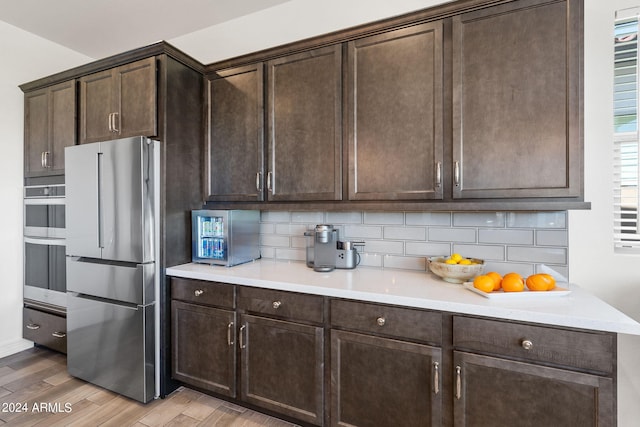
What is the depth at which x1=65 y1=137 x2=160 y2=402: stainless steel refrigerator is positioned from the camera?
207 cm

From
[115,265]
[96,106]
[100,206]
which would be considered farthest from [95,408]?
[96,106]

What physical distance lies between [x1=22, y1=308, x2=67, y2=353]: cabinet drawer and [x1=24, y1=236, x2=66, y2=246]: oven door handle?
0.61 meters

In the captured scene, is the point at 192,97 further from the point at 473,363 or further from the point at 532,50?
the point at 473,363

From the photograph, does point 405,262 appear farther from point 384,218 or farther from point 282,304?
point 282,304

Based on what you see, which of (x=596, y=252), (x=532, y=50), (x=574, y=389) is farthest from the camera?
(x=596, y=252)

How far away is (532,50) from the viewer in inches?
61.3

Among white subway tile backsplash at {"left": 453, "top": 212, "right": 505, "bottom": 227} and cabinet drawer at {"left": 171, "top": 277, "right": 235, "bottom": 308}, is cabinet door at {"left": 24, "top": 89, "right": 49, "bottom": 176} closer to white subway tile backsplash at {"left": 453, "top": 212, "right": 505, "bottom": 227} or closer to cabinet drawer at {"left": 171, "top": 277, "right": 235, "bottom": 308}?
cabinet drawer at {"left": 171, "top": 277, "right": 235, "bottom": 308}

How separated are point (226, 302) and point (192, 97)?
1524 mm

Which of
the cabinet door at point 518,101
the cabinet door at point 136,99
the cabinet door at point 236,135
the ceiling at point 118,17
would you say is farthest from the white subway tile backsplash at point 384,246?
the ceiling at point 118,17

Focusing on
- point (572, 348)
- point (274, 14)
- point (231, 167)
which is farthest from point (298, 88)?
point (572, 348)

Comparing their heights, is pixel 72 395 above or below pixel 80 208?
below

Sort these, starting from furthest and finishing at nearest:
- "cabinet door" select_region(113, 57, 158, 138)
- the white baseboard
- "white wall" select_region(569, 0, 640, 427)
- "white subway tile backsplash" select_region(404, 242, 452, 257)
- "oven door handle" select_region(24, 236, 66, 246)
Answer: the white baseboard → "oven door handle" select_region(24, 236, 66, 246) → "cabinet door" select_region(113, 57, 158, 138) → "white subway tile backsplash" select_region(404, 242, 452, 257) → "white wall" select_region(569, 0, 640, 427)

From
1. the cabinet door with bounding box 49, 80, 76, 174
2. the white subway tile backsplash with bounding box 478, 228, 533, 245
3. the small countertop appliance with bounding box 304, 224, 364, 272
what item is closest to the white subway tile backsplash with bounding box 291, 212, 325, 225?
the small countertop appliance with bounding box 304, 224, 364, 272

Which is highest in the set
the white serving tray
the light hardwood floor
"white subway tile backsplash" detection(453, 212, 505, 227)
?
"white subway tile backsplash" detection(453, 212, 505, 227)
